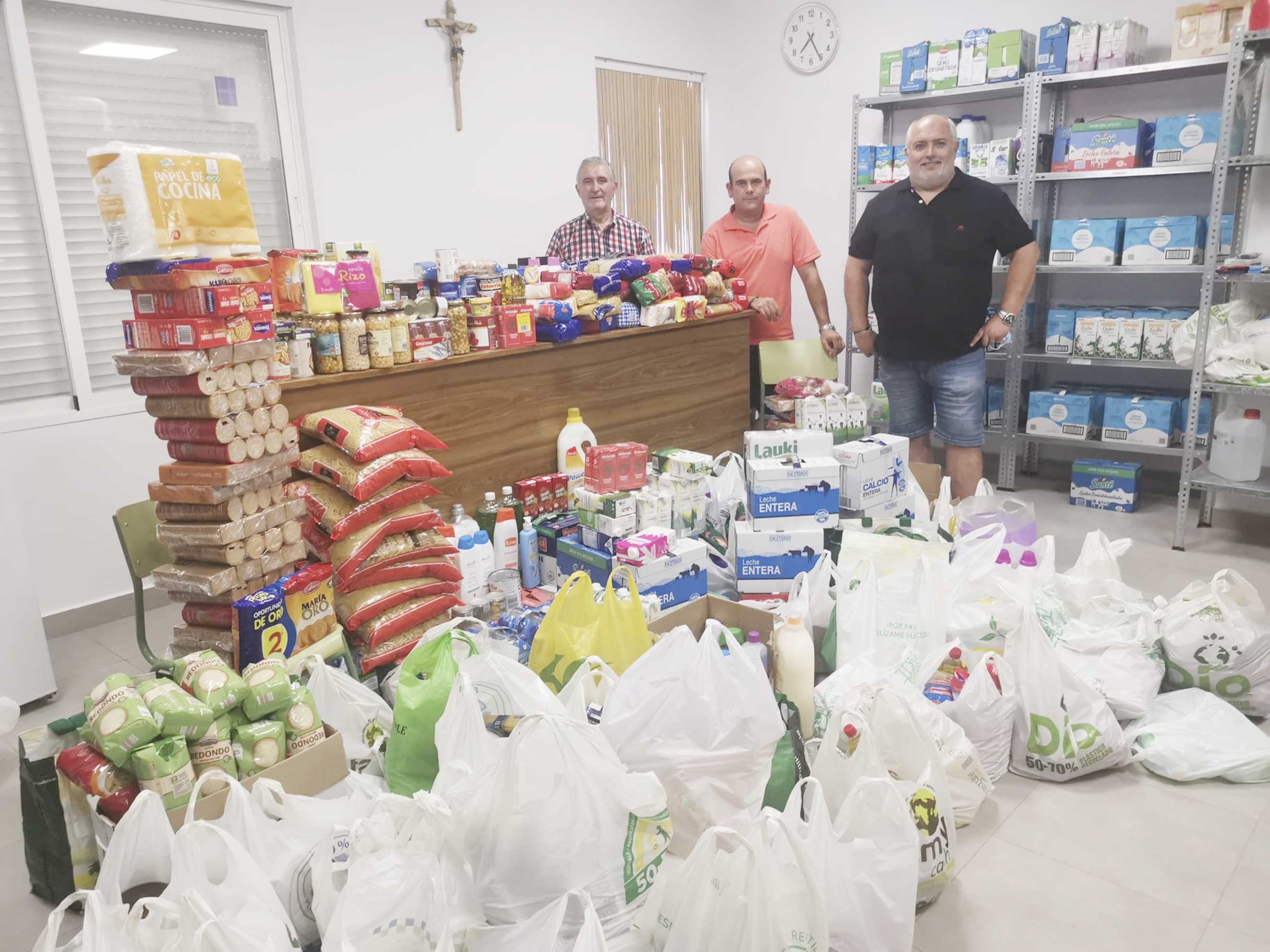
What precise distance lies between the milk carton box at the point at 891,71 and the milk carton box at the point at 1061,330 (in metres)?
1.58

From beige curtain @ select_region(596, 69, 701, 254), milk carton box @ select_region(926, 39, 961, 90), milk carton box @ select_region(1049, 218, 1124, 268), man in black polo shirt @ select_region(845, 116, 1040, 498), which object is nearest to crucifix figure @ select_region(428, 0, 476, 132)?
beige curtain @ select_region(596, 69, 701, 254)

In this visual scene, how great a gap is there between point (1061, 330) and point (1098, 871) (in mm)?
3543

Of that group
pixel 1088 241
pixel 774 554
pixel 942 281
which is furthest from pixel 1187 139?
pixel 774 554

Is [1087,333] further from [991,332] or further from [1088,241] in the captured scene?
[991,332]

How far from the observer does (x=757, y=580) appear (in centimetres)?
304

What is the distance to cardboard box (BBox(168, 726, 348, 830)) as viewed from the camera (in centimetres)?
185

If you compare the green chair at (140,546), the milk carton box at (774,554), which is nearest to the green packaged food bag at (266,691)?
the green chair at (140,546)

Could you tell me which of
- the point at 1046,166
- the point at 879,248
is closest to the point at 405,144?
the point at 879,248

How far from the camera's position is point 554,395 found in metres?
3.28

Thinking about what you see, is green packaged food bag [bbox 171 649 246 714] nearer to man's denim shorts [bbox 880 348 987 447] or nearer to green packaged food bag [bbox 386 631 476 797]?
green packaged food bag [bbox 386 631 476 797]

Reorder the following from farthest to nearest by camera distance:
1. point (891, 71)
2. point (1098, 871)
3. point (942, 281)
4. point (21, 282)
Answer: point (891, 71)
point (942, 281)
point (21, 282)
point (1098, 871)

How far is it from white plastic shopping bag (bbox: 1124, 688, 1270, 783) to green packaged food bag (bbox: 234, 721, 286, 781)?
2.15 meters

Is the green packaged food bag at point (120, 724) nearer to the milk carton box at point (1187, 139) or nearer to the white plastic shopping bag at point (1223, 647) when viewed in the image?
the white plastic shopping bag at point (1223, 647)

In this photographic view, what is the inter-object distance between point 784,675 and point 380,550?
118 centimetres
